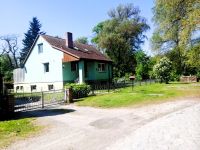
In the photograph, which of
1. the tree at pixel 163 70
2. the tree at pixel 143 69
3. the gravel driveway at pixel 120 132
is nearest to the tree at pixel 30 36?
the tree at pixel 143 69

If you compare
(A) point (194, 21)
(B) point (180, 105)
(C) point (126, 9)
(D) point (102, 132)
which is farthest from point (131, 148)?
(C) point (126, 9)

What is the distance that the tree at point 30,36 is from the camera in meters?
68.2

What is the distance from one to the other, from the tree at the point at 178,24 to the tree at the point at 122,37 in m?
12.1

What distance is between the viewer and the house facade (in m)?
32.5

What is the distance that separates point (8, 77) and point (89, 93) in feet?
115

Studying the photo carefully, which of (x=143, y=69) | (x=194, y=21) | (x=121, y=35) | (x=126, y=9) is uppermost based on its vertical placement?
(x=126, y=9)

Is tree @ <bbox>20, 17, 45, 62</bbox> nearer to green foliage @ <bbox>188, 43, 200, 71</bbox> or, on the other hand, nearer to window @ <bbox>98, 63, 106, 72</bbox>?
window @ <bbox>98, 63, 106, 72</bbox>

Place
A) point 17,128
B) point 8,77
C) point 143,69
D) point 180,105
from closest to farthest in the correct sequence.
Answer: point 17,128 → point 180,105 → point 143,69 → point 8,77

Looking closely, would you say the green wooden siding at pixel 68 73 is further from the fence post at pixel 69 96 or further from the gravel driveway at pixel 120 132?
the gravel driveway at pixel 120 132

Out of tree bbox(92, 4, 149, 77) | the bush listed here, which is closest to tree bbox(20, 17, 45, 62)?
tree bbox(92, 4, 149, 77)

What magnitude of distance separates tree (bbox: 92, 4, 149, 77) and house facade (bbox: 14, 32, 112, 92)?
686 inches

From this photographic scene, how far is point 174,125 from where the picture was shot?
10.7 m

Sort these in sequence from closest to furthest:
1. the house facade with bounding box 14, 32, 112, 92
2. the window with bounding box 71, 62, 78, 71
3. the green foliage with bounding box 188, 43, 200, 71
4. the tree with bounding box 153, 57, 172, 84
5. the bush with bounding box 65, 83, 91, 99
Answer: the bush with bounding box 65, 83, 91, 99 < the green foliage with bounding box 188, 43, 200, 71 < the house facade with bounding box 14, 32, 112, 92 < the window with bounding box 71, 62, 78, 71 < the tree with bounding box 153, 57, 172, 84

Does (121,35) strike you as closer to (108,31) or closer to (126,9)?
(108,31)
